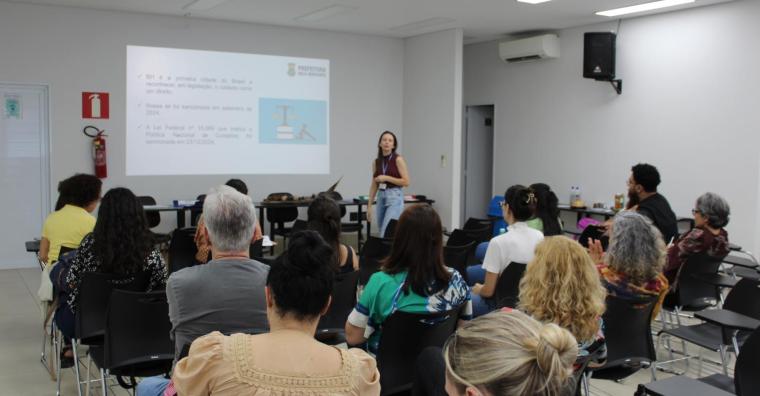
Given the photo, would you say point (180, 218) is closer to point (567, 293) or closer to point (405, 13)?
point (405, 13)

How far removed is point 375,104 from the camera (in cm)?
992

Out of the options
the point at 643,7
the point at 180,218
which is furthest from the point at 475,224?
the point at 180,218

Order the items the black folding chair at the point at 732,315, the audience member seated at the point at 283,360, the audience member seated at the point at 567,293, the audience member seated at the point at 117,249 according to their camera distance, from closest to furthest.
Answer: the audience member seated at the point at 283,360 < the audience member seated at the point at 567,293 < the audience member seated at the point at 117,249 < the black folding chair at the point at 732,315

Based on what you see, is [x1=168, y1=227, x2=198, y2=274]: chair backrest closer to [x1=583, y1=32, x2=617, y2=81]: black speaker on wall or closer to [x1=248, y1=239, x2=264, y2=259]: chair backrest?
[x1=248, y1=239, x2=264, y2=259]: chair backrest

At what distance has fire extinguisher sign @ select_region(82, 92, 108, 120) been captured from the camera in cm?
791

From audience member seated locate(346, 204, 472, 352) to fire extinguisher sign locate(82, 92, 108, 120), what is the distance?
6411 millimetres

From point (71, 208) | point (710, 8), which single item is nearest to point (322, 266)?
point (71, 208)

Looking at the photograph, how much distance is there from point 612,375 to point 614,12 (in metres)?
6.00

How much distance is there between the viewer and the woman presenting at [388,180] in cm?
715

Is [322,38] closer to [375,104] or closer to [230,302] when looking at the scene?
[375,104]

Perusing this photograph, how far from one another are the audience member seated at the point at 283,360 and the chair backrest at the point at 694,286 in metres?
3.32

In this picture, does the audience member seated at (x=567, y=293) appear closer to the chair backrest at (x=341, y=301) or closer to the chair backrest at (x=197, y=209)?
the chair backrest at (x=341, y=301)

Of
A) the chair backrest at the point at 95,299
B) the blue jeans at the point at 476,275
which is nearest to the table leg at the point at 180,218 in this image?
the blue jeans at the point at 476,275

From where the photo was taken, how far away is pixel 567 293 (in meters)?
2.40
